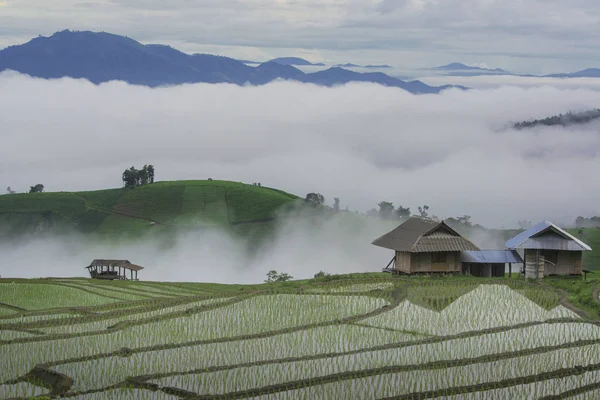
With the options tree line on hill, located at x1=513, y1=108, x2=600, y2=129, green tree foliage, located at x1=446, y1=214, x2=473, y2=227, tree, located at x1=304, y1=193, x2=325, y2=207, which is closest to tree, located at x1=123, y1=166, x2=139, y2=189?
tree, located at x1=304, y1=193, x2=325, y2=207

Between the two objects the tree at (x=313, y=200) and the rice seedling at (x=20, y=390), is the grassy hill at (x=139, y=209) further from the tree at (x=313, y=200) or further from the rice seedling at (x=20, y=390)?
the rice seedling at (x=20, y=390)

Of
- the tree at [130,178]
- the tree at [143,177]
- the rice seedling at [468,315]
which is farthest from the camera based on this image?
the tree at [143,177]

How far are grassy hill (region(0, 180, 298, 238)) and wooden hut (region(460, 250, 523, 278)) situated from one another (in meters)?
70.1

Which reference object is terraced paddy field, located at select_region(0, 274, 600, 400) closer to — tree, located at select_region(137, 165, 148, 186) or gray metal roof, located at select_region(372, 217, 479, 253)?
gray metal roof, located at select_region(372, 217, 479, 253)

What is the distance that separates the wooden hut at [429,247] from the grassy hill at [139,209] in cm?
7021

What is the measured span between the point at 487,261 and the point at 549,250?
7.47 ft

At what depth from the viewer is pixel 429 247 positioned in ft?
105

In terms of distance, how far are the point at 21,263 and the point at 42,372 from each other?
91.0 m

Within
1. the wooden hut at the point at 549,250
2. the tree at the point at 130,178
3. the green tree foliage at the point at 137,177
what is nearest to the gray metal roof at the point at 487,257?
the wooden hut at the point at 549,250

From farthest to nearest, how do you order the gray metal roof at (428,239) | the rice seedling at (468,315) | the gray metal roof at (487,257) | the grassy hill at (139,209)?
the grassy hill at (139,209)
the gray metal roof at (487,257)
the gray metal roof at (428,239)
the rice seedling at (468,315)

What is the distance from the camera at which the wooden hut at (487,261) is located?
33188 mm

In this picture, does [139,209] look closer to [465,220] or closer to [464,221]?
[464,221]

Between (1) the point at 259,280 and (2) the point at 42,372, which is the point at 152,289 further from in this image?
(1) the point at 259,280

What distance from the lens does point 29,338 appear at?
18859 mm
